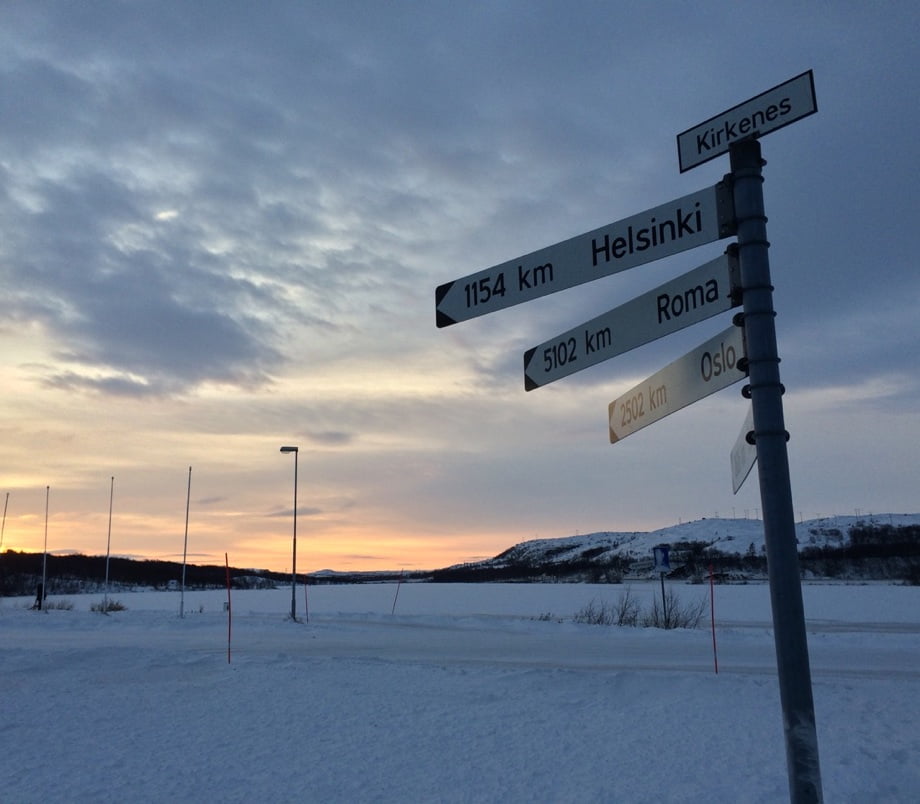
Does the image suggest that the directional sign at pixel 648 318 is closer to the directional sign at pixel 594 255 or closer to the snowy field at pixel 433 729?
the directional sign at pixel 594 255

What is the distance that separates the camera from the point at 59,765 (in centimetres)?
791

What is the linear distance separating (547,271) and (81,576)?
14934 centimetres

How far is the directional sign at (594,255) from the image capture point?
3.79m

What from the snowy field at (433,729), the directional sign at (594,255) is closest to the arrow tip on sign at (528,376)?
the directional sign at (594,255)

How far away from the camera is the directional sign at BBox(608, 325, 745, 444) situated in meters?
3.60

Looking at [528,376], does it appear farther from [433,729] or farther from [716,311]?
[433,729]

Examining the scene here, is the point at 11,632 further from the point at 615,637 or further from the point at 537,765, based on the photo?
the point at 537,765

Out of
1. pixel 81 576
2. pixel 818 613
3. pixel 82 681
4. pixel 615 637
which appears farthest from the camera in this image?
pixel 81 576

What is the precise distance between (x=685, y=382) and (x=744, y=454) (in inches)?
17.8

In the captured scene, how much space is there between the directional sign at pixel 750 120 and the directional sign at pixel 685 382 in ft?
2.95

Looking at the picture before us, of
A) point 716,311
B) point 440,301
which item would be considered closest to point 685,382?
point 716,311

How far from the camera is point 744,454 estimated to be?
12.8 feet

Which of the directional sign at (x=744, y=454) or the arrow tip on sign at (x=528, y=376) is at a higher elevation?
the arrow tip on sign at (x=528, y=376)

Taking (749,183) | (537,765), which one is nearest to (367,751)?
(537,765)
